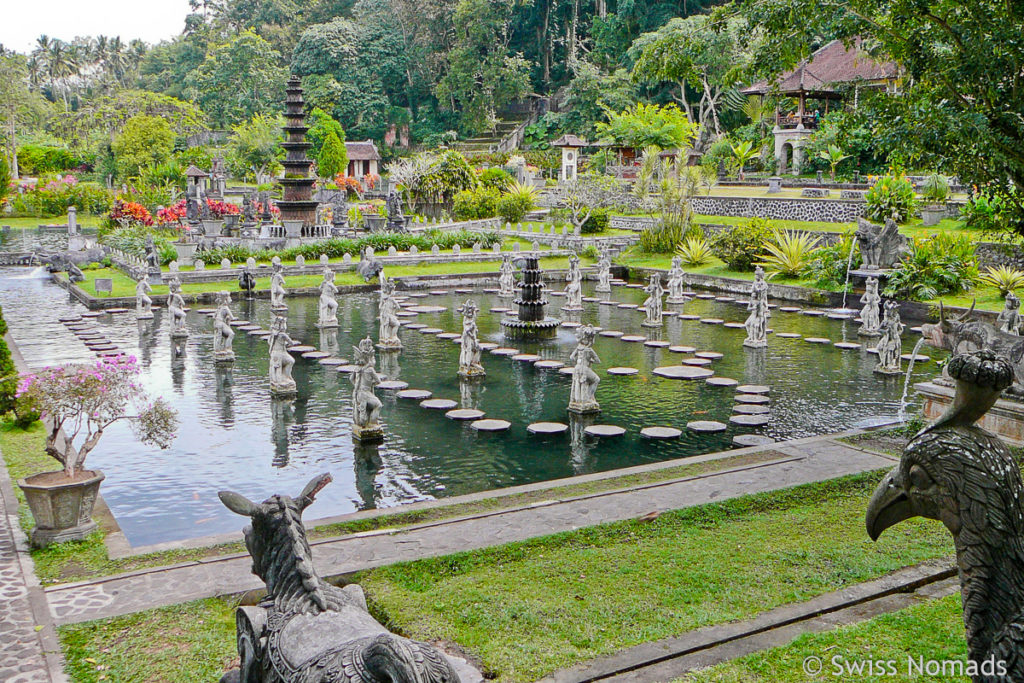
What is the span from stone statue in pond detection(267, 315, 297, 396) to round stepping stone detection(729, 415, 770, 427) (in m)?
6.75

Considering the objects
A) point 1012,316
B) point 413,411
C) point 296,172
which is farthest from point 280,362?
point 296,172

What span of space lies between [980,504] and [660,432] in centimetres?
914

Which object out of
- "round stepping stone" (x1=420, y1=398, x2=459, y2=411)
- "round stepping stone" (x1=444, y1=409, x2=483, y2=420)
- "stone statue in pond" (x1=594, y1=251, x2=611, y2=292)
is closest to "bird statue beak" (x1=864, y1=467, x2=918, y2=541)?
"round stepping stone" (x1=444, y1=409, x2=483, y2=420)

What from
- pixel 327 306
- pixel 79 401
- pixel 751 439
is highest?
pixel 79 401

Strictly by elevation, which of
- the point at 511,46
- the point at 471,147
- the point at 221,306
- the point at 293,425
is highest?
the point at 511,46

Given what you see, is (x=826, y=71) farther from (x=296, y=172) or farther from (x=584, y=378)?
(x=584, y=378)

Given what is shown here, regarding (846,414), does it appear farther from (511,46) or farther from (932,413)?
(511,46)

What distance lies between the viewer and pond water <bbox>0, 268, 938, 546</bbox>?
33.7 ft

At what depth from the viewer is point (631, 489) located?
9.29 meters

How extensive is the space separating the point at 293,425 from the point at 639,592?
24.0 ft

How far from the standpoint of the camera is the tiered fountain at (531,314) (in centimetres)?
1923

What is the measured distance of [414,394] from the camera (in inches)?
564

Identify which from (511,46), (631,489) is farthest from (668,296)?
(511,46)

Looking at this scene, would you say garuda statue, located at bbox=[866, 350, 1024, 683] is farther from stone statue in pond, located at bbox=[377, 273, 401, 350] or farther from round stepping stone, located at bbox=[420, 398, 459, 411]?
stone statue in pond, located at bbox=[377, 273, 401, 350]
